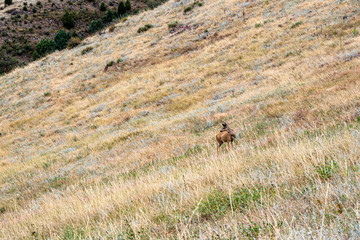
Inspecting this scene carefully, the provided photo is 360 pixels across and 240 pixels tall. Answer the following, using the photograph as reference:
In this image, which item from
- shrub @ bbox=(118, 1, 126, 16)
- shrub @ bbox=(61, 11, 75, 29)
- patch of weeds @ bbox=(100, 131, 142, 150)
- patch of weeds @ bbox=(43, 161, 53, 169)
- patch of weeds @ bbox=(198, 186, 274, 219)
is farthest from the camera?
shrub @ bbox=(61, 11, 75, 29)

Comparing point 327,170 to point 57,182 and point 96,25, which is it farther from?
point 96,25

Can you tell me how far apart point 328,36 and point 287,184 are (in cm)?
1639

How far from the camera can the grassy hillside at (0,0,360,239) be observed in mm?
2451

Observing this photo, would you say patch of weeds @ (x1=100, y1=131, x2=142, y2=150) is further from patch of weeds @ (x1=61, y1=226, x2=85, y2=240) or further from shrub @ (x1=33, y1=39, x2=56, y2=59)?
shrub @ (x1=33, y1=39, x2=56, y2=59)

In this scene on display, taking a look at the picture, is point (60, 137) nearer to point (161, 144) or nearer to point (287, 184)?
point (161, 144)

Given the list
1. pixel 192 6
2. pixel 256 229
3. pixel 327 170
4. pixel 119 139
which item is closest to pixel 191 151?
pixel 327 170

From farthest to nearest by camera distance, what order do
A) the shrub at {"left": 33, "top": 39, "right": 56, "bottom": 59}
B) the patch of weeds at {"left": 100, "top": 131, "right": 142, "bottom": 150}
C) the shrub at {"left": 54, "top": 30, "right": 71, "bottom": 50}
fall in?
the shrub at {"left": 33, "top": 39, "right": 56, "bottom": 59}
the shrub at {"left": 54, "top": 30, "right": 71, "bottom": 50}
the patch of weeds at {"left": 100, "top": 131, "right": 142, "bottom": 150}

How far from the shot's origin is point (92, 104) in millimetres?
22844

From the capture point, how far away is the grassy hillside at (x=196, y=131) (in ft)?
8.04

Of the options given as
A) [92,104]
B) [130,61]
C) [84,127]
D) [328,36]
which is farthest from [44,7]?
[328,36]

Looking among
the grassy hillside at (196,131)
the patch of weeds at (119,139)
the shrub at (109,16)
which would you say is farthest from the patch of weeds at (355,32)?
the shrub at (109,16)

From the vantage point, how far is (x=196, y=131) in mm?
9352

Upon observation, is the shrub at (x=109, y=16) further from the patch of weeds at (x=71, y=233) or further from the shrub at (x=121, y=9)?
the patch of weeds at (x=71, y=233)

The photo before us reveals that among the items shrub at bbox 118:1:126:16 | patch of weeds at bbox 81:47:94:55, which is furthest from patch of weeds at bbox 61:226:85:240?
shrub at bbox 118:1:126:16
